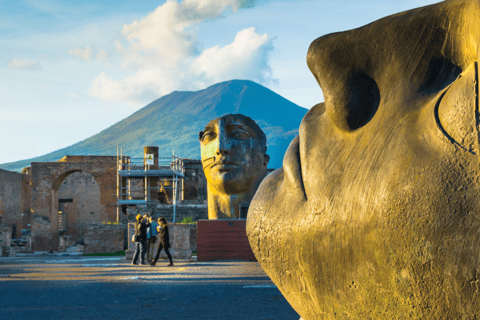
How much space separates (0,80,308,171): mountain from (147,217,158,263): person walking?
118 m

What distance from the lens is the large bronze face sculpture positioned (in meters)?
1.30

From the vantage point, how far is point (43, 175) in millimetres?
25188

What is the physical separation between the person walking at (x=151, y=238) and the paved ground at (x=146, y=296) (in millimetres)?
2364

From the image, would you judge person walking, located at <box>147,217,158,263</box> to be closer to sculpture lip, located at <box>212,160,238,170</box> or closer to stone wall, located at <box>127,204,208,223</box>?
sculpture lip, located at <box>212,160,238,170</box>

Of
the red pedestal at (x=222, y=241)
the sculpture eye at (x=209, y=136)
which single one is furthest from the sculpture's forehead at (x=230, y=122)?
the red pedestal at (x=222, y=241)

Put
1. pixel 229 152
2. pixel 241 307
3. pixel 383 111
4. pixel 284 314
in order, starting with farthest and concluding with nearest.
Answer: pixel 229 152 < pixel 241 307 < pixel 284 314 < pixel 383 111

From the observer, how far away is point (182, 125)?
172 m

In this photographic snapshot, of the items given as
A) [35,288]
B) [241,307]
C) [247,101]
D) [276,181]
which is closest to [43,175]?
[35,288]

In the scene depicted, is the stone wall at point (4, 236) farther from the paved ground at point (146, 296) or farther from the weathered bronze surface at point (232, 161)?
the paved ground at point (146, 296)

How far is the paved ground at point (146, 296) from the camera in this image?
16.1ft

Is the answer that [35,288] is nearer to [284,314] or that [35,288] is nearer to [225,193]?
[284,314]

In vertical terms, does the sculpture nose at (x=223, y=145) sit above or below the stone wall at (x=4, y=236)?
above

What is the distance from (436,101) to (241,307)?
4174 mm

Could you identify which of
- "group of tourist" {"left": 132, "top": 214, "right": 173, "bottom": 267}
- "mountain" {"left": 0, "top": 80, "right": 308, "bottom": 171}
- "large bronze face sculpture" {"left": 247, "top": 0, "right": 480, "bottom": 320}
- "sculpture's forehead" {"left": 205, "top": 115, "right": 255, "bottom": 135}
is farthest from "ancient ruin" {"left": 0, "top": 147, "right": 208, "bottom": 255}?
"mountain" {"left": 0, "top": 80, "right": 308, "bottom": 171}
